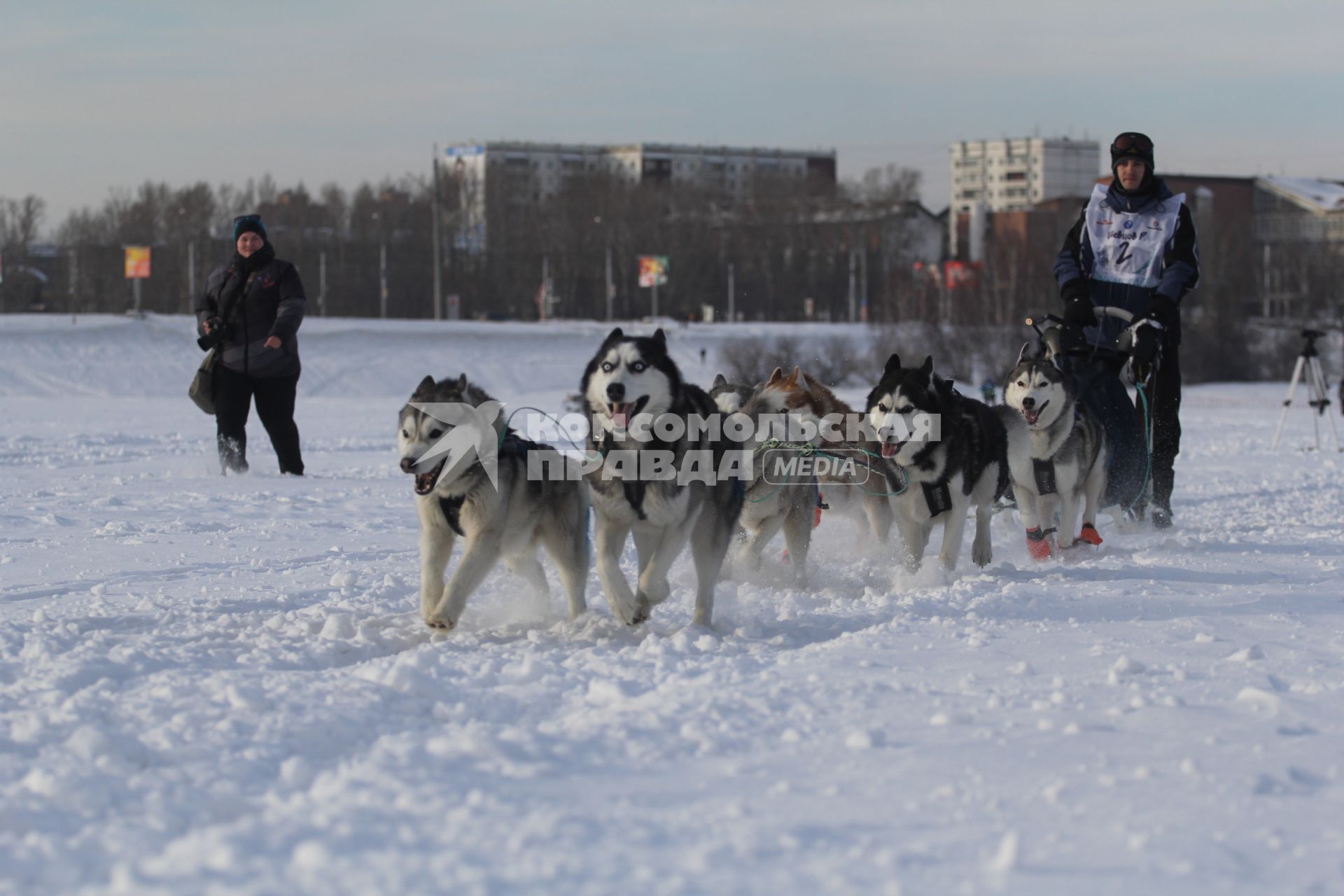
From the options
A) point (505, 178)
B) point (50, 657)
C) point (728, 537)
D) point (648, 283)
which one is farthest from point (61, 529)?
point (505, 178)

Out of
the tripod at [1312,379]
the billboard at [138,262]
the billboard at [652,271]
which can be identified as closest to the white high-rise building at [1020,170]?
the billboard at [652,271]

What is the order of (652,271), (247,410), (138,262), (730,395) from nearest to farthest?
(730,395)
(247,410)
(138,262)
(652,271)

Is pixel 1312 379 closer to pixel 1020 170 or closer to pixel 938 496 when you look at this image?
pixel 938 496

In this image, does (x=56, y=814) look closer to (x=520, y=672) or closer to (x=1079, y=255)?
(x=520, y=672)

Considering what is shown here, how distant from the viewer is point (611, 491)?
400cm

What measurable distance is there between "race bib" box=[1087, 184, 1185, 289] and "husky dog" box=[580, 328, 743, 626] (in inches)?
114

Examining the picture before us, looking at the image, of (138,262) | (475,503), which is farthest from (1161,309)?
(138,262)

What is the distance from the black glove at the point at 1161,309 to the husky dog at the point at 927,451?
4.30ft

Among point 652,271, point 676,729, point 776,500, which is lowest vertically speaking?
point 676,729

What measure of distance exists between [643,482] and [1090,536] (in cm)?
250

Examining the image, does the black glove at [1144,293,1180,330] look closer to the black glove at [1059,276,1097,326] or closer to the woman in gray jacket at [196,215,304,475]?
the black glove at [1059,276,1097,326]

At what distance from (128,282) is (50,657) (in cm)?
6320

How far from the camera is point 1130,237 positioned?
6.22 m

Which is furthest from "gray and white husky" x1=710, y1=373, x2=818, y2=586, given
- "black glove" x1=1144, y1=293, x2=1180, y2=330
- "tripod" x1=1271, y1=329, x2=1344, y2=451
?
"tripod" x1=1271, y1=329, x2=1344, y2=451
